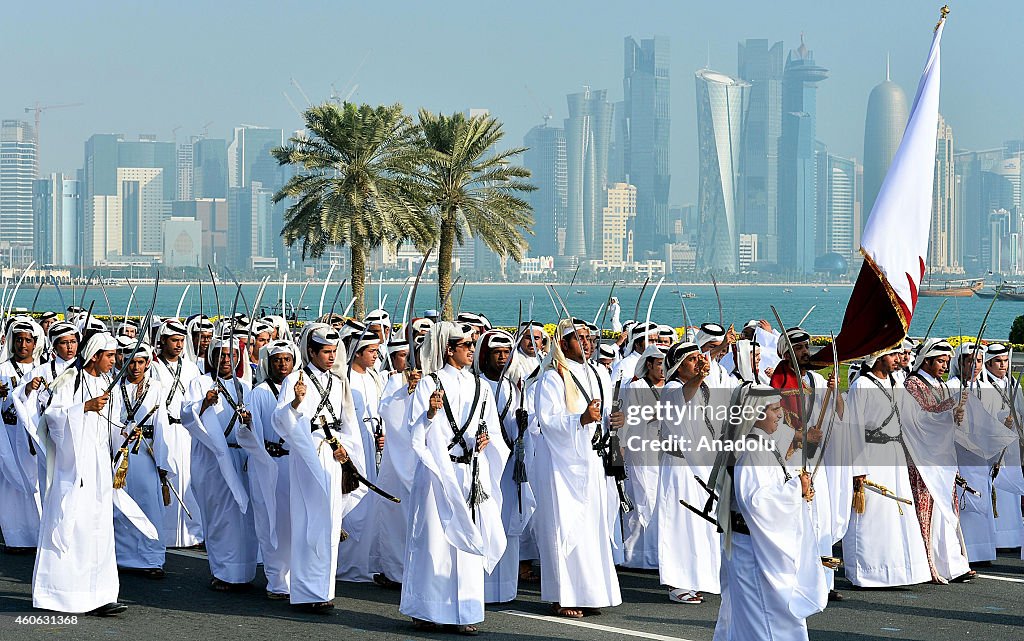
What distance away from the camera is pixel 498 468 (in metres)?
9.34

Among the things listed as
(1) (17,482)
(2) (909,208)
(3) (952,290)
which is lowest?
(1) (17,482)

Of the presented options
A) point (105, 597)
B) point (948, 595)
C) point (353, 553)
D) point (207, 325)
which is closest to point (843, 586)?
point (948, 595)

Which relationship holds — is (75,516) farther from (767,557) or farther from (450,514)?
(767,557)

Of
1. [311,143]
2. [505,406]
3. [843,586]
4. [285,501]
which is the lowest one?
[843,586]

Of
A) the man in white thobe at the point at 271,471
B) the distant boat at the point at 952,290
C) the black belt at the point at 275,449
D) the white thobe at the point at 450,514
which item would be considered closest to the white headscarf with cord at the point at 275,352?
the man in white thobe at the point at 271,471

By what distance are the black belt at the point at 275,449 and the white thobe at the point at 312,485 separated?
0.76 feet

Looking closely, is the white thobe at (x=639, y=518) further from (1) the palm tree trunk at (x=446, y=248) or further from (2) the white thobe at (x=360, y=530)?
(1) the palm tree trunk at (x=446, y=248)

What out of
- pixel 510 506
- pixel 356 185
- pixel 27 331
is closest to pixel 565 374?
pixel 510 506

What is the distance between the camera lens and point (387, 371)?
39.7 ft

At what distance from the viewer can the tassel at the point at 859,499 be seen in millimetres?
9898

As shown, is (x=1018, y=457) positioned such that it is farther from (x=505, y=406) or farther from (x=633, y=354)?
(x=505, y=406)

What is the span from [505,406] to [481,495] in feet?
3.06

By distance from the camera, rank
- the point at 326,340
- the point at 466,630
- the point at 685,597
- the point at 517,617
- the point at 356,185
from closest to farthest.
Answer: the point at 466,630, the point at 517,617, the point at 685,597, the point at 326,340, the point at 356,185

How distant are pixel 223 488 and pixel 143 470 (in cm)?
92
